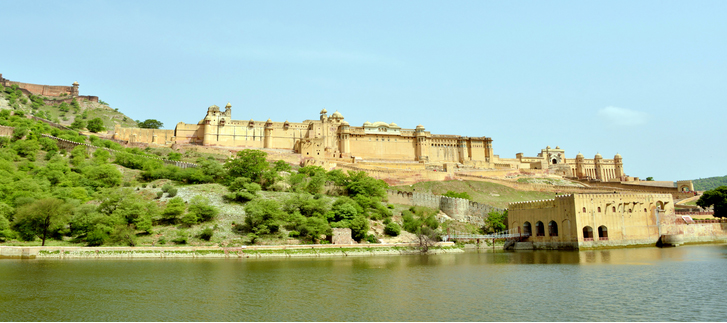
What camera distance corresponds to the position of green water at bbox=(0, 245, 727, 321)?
15.2 meters

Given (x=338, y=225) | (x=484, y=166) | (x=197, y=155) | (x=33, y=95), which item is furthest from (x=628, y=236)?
(x=33, y=95)

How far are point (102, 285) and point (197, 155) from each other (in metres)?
51.5

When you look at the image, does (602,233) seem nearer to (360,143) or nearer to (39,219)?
(39,219)

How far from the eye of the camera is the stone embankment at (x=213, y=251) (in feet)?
101

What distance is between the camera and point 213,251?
3406 centimetres

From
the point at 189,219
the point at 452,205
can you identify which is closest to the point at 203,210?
the point at 189,219

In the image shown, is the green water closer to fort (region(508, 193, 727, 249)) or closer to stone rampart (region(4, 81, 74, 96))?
fort (region(508, 193, 727, 249))

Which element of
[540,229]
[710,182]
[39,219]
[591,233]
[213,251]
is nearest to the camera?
[213,251]

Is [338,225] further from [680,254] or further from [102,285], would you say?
[680,254]

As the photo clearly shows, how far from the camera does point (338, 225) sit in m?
39.8

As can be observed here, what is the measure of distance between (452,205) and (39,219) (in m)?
36.6

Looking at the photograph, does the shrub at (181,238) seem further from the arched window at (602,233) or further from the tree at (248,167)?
the arched window at (602,233)

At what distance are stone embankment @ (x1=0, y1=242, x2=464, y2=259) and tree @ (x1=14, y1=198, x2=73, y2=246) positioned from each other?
3515 mm

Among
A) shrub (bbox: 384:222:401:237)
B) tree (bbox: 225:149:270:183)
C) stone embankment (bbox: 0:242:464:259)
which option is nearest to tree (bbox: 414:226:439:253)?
stone embankment (bbox: 0:242:464:259)
